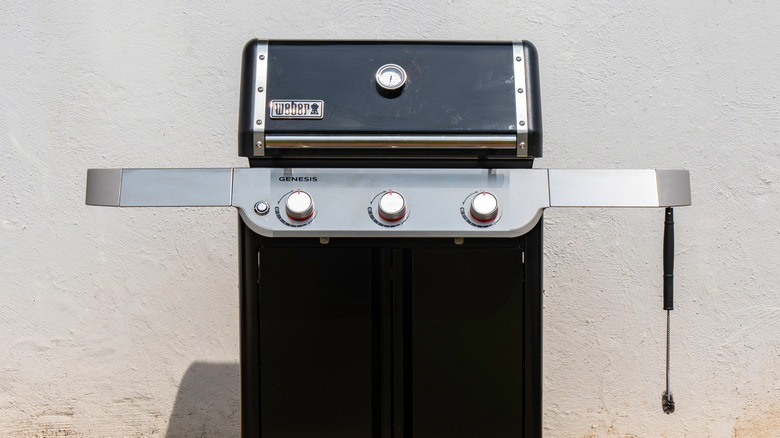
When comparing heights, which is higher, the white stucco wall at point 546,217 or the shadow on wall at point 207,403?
the white stucco wall at point 546,217

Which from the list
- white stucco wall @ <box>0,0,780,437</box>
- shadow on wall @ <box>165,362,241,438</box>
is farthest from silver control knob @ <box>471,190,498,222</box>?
shadow on wall @ <box>165,362,241,438</box>

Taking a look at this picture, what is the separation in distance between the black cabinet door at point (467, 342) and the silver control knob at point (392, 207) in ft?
0.40

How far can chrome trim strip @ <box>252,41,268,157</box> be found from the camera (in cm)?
95

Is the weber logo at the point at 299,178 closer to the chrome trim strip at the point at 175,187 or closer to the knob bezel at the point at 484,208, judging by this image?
the chrome trim strip at the point at 175,187

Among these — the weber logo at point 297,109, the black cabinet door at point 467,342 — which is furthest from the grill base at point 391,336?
the weber logo at point 297,109

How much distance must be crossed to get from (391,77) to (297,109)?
167mm

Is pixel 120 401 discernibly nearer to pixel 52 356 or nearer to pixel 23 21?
pixel 52 356

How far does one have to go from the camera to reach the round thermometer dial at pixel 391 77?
954 millimetres

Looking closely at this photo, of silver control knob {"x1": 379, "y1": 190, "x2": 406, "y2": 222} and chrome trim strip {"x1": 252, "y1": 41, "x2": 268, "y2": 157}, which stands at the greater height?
chrome trim strip {"x1": 252, "y1": 41, "x2": 268, "y2": 157}

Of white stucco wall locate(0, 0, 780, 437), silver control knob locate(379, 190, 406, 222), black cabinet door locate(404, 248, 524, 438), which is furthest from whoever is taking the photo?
white stucco wall locate(0, 0, 780, 437)

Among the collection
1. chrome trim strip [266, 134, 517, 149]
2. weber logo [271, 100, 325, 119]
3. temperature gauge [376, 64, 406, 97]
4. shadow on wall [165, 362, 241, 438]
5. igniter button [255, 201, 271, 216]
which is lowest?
shadow on wall [165, 362, 241, 438]

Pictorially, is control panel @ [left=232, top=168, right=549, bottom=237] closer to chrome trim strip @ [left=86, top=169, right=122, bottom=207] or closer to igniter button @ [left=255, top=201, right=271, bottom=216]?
igniter button @ [left=255, top=201, right=271, bottom=216]

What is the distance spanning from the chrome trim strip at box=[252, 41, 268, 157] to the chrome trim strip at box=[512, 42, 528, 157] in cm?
42

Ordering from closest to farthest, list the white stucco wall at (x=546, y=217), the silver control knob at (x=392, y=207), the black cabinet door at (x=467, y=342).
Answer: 1. the silver control knob at (x=392, y=207)
2. the black cabinet door at (x=467, y=342)
3. the white stucco wall at (x=546, y=217)
